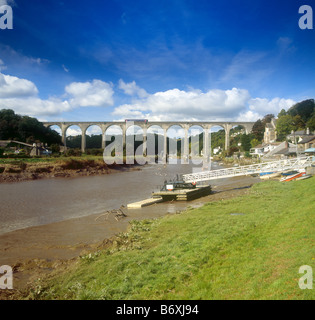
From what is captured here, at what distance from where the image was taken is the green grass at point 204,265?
5.20 metres

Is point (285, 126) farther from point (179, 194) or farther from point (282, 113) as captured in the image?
point (179, 194)

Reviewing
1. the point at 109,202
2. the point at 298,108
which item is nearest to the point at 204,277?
the point at 109,202

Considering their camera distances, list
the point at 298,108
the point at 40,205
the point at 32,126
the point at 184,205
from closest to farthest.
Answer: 1. the point at 184,205
2. the point at 40,205
3. the point at 298,108
4. the point at 32,126

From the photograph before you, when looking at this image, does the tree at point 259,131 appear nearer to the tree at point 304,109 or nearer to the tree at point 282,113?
the tree at point 282,113

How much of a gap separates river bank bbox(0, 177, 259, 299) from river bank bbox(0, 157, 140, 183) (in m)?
27.4

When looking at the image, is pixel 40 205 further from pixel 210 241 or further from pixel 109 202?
pixel 210 241

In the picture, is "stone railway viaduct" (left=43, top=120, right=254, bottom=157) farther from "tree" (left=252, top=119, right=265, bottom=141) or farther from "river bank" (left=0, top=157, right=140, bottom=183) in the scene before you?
"river bank" (left=0, top=157, right=140, bottom=183)

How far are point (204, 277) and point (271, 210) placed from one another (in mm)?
6901

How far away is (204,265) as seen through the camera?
21.5 ft

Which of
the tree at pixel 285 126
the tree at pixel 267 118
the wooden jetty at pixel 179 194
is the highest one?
the tree at pixel 267 118

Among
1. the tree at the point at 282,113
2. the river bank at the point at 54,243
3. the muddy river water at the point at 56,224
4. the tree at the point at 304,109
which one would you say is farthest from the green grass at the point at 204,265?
the tree at the point at 282,113

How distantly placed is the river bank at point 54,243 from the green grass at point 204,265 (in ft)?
3.21

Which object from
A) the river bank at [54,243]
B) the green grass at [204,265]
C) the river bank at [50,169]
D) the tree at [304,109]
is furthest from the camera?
the tree at [304,109]

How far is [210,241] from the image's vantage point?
8.14m
